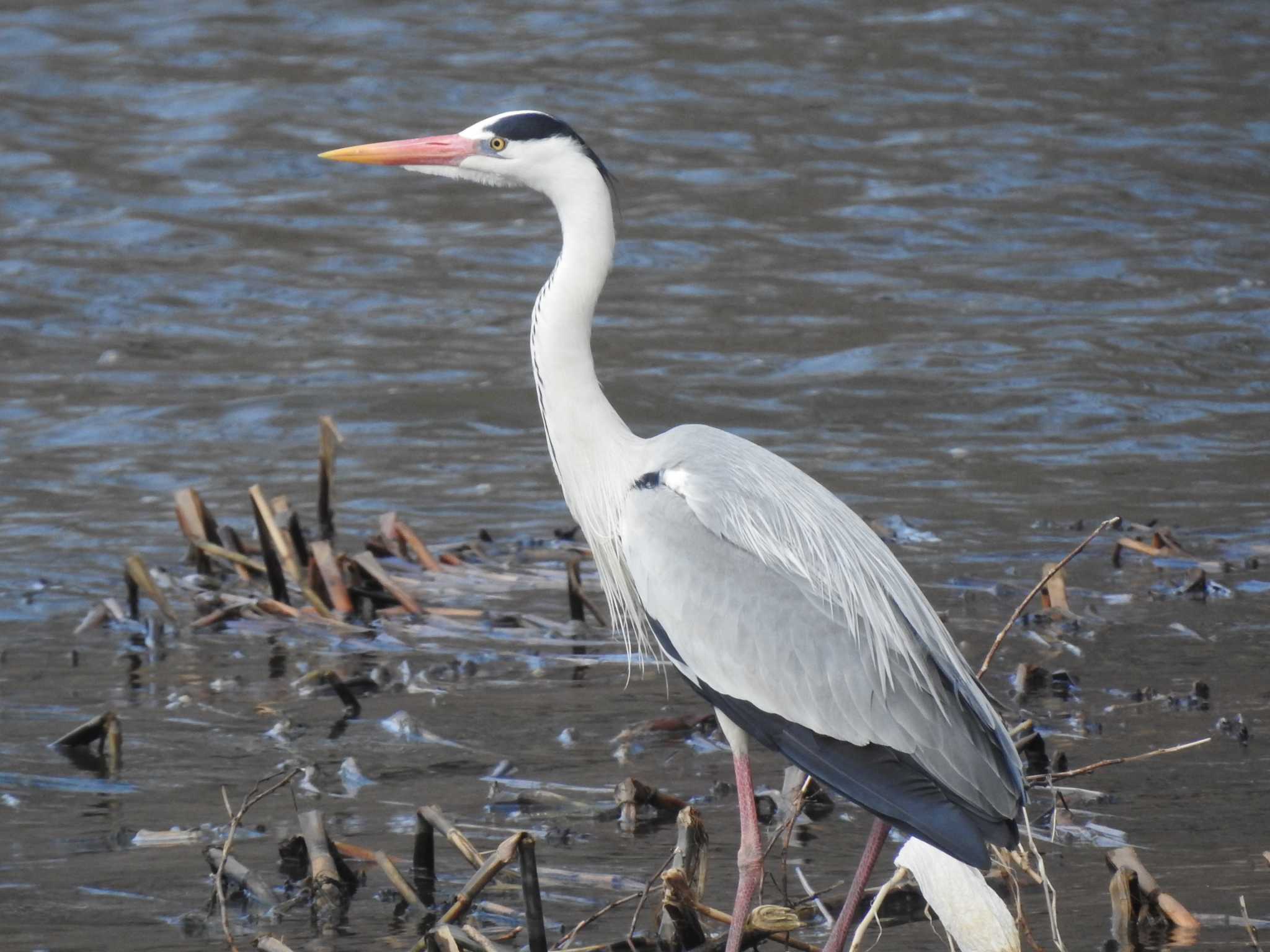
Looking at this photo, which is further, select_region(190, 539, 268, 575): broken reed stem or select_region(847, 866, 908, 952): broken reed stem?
select_region(190, 539, 268, 575): broken reed stem

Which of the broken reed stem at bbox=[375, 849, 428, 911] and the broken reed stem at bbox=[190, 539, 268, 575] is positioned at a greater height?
the broken reed stem at bbox=[375, 849, 428, 911]

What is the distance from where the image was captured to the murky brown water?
5641 millimetres

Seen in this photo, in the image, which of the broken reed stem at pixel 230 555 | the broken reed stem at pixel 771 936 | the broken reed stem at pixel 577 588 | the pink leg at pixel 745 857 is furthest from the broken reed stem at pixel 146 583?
the broken reed stem at pixel 771 936

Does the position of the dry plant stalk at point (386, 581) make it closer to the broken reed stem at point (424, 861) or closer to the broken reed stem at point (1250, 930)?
the broken reed stem at point (424, 861)

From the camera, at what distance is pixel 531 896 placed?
13.0 feet

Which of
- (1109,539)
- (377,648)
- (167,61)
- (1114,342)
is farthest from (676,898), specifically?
(167,61)

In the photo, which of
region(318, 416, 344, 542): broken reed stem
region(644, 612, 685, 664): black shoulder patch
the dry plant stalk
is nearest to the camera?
region(644, 612, 685, 664): black shoulder patch

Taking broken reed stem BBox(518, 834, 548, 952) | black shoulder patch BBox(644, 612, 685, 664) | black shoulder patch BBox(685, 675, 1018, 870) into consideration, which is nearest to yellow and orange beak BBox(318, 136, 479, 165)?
black shoulder patch BBox(644, 612, 685, 664)

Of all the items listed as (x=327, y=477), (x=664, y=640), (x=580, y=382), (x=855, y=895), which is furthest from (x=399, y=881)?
(x=327, y=477)

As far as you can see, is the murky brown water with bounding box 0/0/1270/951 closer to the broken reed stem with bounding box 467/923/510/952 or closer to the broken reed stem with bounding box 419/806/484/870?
the broken reed stem with bounding box 419/806/484/870

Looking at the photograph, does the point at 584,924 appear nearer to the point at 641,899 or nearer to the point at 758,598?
the point at 641,899

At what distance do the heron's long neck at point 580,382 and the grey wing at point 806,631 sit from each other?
0.48 feet

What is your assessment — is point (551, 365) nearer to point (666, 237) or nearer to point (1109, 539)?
point (1109, 539)

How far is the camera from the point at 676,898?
4094mm
